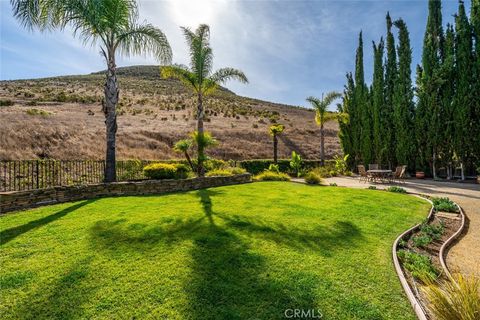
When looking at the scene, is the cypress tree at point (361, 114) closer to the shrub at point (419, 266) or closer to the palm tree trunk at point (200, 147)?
the palm tree trunk at point (200, 147)

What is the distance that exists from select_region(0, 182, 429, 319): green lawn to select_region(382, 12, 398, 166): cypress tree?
57.0ft

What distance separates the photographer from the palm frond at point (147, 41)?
421 inches

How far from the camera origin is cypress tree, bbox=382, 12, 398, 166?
2231cm

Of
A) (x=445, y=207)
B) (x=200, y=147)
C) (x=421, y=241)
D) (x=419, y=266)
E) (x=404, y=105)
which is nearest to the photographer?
(x=419, y=266)

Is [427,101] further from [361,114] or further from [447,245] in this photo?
[447,245]

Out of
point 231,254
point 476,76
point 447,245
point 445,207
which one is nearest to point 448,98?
point 476,76

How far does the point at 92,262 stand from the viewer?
404 centimetres

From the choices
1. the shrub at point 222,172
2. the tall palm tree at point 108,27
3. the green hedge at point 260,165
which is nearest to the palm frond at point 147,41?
the tall palm tree at point 108,27

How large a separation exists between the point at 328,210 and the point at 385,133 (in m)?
18.5

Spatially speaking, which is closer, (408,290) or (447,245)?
(408,290)

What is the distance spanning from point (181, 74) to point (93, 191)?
8.41 meters

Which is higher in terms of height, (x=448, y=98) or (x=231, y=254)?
(x=448, y=98)

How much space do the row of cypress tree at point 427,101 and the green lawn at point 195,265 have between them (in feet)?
50.6

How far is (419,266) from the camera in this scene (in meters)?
4.28
